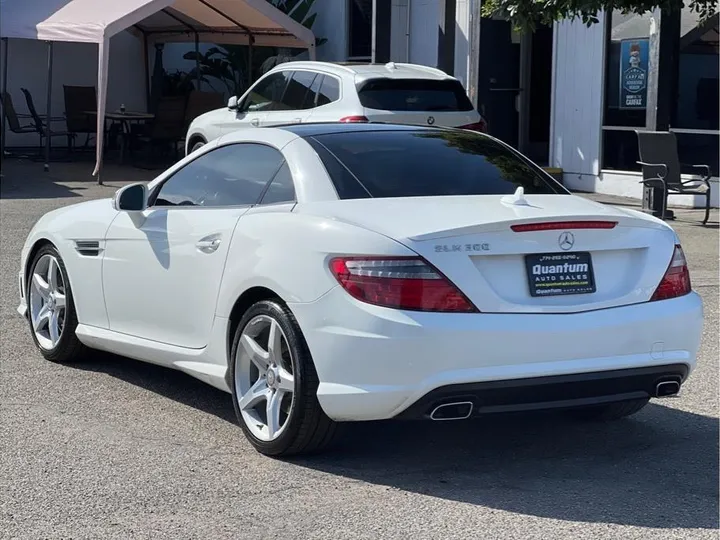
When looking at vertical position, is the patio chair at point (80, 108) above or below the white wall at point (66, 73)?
below

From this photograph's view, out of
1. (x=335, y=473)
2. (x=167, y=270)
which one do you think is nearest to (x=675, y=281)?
(x=335, y=473)

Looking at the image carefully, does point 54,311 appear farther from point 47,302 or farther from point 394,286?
point 394,286

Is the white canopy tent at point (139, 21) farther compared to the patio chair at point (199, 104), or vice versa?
the patio chair at point (199, 104)

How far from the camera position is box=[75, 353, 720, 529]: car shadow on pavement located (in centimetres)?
479

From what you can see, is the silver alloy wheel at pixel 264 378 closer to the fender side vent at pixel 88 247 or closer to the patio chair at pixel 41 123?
the fender side vent at pixel 88 247

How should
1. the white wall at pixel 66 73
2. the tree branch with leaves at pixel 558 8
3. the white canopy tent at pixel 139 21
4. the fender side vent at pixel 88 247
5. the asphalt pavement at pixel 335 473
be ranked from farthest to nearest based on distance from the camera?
the white wall at pixel 66 73
the white canopy tent at pixel 139 21
the tree branch with leaves at pixel 558 8
the fender side vent at pixel 88 247
the asphalt pavement at pixel 335 473

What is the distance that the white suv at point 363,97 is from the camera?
47.5 ft

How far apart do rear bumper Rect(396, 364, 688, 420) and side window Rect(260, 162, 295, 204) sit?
1.29 m

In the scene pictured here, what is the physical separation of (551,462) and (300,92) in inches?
422

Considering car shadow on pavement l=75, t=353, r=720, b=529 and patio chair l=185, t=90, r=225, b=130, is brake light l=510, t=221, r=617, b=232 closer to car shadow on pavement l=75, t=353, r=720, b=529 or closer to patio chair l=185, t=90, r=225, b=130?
car shadow on pavement l=75, t=353, r=720, b=529

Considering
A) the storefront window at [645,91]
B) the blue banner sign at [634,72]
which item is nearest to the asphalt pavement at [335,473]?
the storefront window at [645,91]

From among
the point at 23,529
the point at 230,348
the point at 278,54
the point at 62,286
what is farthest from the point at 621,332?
the point at 278,54

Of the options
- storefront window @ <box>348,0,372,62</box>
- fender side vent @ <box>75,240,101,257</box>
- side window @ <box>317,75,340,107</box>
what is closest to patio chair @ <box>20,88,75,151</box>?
storefront window @ <box>348,0,372,62</box>

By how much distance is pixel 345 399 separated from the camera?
4.88m
